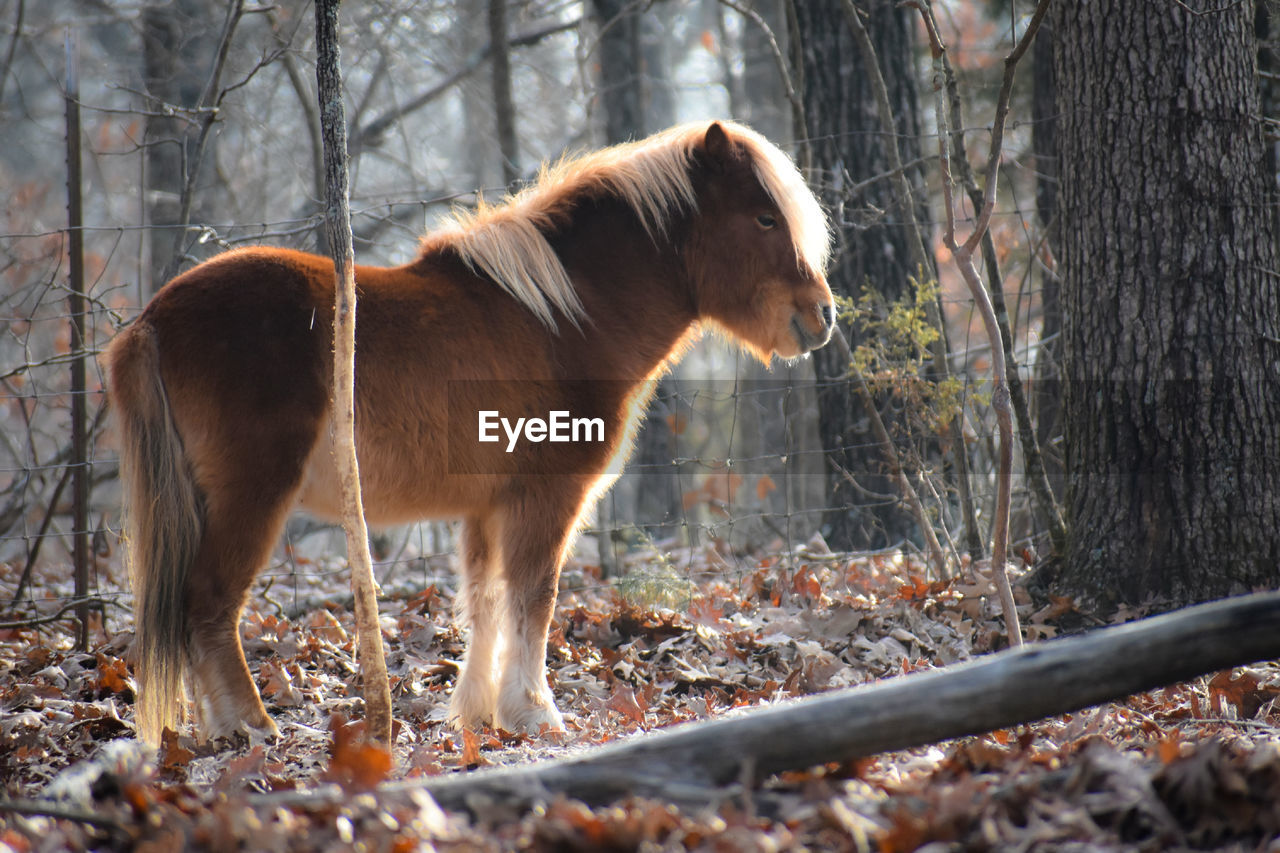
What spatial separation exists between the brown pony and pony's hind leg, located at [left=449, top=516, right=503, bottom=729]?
1 centimetres

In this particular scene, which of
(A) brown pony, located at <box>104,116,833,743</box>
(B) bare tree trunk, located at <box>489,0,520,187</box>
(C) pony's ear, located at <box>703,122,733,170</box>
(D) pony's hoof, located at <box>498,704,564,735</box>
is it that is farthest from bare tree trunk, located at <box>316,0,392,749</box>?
(B) bare tree trunk, located at <box>489,0,520,187</box>

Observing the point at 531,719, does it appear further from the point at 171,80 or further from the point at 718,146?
the point at 171,80

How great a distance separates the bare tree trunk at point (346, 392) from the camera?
286 centimetres

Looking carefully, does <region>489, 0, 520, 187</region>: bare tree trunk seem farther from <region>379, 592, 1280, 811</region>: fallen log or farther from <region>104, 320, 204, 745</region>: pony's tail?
<region>379, 592, 1280, 811</region>: fallen log

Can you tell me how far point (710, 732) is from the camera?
2.00 m

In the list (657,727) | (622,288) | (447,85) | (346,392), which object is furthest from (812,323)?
(447,85)

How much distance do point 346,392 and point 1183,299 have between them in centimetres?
348

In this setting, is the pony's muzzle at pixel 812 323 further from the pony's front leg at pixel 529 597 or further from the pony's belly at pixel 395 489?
the pony's belly at pixel 395 489

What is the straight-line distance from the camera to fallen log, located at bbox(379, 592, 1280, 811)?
1936 millimetres

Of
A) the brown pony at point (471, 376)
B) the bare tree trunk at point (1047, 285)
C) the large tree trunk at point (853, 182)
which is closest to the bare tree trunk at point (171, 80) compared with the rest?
the large tree trunk at point (853, 182)

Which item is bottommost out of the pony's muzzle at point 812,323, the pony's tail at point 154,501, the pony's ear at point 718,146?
the pony's tail at point 154,501

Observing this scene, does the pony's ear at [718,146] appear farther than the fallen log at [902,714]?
Yes

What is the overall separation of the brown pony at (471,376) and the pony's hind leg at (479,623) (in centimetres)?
1

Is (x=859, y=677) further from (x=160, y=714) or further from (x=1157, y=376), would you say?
(x=160, y=714)
